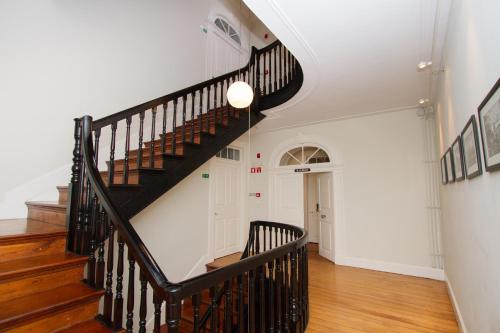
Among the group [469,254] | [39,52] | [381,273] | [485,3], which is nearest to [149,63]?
[39,52]

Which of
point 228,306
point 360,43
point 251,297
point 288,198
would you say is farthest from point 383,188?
point 228,306

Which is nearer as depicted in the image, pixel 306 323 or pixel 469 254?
pixel 469 254

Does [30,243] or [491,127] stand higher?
[491,127]

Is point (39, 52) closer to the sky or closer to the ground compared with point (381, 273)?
closer to the sky

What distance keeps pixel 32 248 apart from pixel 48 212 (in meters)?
0.72

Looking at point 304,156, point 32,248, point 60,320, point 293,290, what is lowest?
point 293,290

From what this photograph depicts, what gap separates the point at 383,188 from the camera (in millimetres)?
4750

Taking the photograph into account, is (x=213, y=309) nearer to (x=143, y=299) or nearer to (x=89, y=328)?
(x=143, y=299)

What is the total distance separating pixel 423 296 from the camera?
11.5 feet

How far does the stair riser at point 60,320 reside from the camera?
1452 mm

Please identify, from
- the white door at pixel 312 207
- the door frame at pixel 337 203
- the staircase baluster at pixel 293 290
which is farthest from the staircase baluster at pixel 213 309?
the white door at pixel 312 207

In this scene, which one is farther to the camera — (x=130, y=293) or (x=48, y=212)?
(x=48, y=212)

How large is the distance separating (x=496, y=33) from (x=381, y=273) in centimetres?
435

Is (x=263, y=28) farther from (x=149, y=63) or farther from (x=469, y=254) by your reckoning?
(x=469, y=254)
